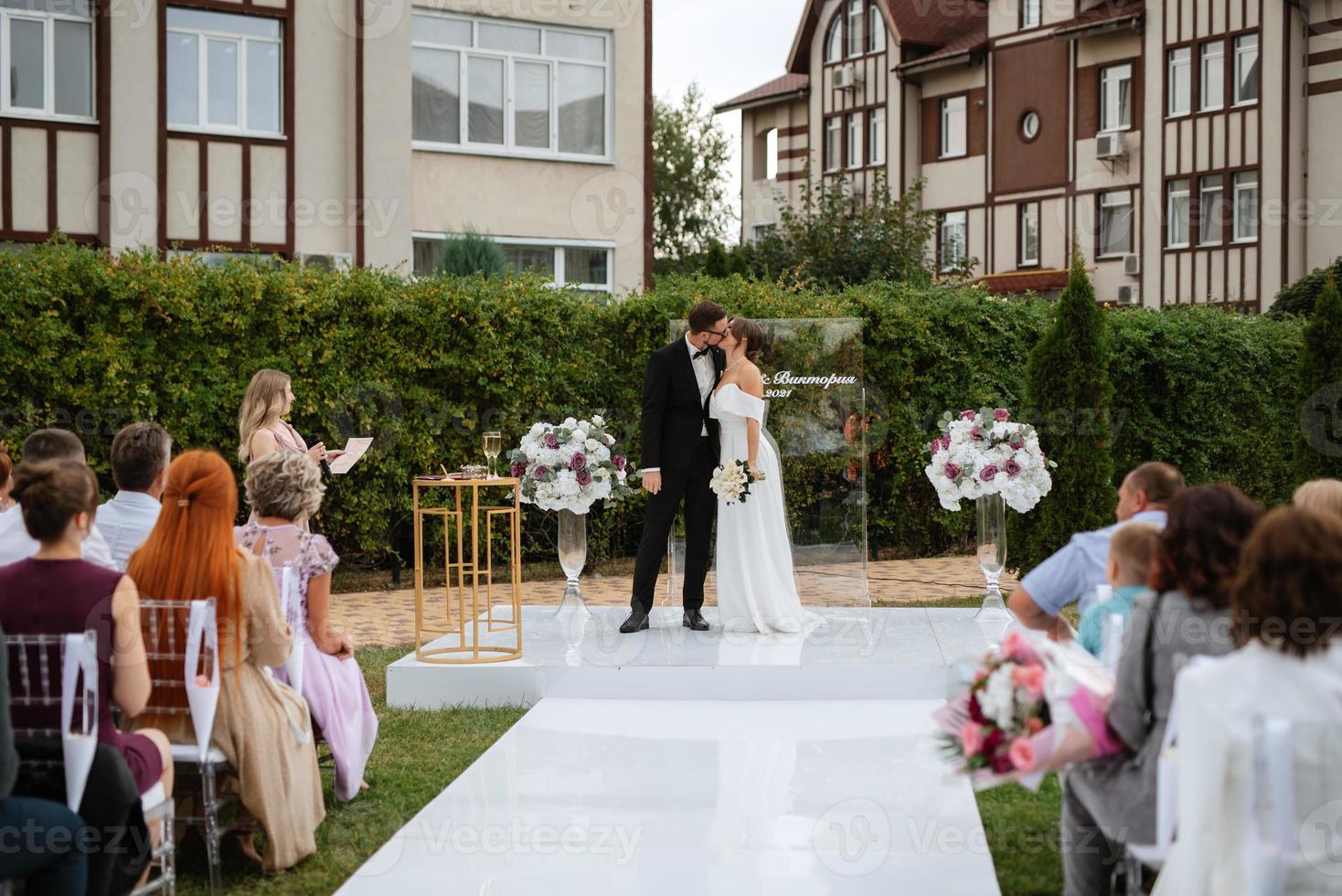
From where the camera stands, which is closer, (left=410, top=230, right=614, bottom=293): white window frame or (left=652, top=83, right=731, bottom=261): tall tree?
(left=410, top=230, right=614, bottom=293): white window frame

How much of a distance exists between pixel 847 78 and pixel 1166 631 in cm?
3356

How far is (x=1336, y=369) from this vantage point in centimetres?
1386

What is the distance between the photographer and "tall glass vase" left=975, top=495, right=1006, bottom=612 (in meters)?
9.34

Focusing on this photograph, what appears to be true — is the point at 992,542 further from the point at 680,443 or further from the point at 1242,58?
the point at 1242,58

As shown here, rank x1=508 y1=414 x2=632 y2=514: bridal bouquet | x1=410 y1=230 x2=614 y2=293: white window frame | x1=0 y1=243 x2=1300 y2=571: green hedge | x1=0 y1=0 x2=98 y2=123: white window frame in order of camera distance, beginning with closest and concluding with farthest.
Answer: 1. x1=508 y1=414 x2=632 y2=514: bridal bouquet
2. x1=0 y1=243 x2=1300 y2=571: green hedge
3. x1=0 y1=0 x2=98 y2=123: white window frame
4. x1=410 y1=230 x2=614 y2=293: white window frame

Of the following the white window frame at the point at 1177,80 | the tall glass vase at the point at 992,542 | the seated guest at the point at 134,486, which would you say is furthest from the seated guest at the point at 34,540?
the white window frame at the point at 1177,80

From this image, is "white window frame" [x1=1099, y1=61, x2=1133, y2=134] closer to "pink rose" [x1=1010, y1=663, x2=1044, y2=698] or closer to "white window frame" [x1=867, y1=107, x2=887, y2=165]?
"white window frame" [x1=867, y1=107, x2=887, y2=165]

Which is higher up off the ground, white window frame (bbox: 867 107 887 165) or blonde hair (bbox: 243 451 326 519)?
white window frame (bbox: 867 107 887 165)

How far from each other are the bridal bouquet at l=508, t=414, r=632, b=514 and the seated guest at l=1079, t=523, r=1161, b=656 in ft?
16.1

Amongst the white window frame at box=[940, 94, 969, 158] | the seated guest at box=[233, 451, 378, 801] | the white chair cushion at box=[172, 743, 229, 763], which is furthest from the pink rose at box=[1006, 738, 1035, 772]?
the white window frame at box=[940, 94, 969, 158]

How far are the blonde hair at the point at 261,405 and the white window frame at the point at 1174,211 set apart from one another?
24.3 metres

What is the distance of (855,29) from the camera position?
35.4 meters

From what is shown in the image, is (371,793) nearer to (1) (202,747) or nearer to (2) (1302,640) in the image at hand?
(1) (202,747)

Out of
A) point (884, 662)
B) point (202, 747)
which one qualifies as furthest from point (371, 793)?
point (884, 662)
